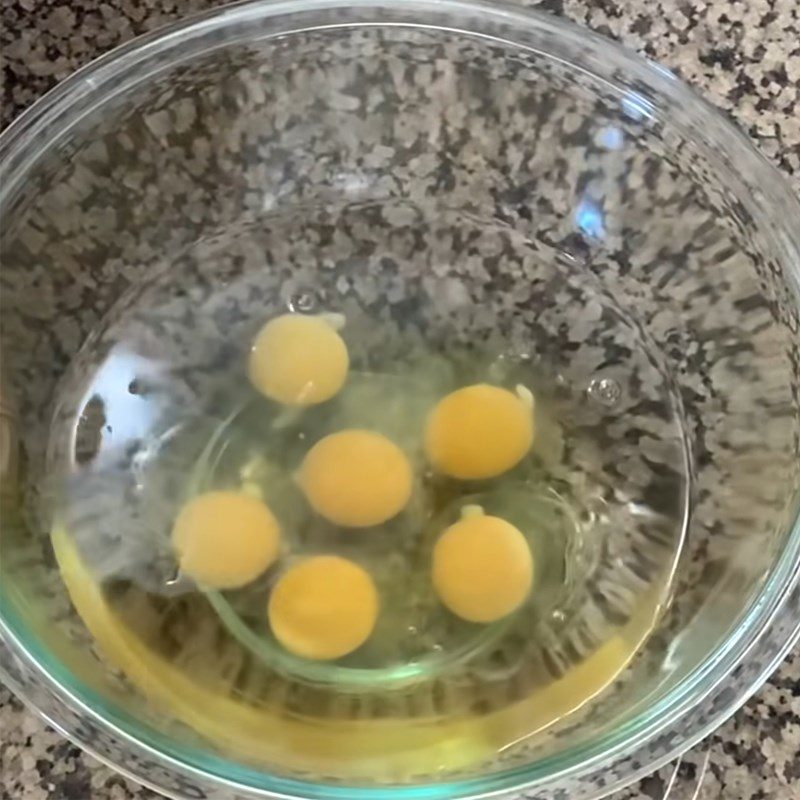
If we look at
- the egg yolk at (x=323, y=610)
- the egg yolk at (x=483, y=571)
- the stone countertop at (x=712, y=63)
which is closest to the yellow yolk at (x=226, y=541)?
the egg yolk at (x=323, y=610)

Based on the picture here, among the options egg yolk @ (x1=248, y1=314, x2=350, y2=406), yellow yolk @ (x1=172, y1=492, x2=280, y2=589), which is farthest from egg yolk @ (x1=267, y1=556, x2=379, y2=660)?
egg yolk @ (x1=248, y1=314, x2=350, y2=406)

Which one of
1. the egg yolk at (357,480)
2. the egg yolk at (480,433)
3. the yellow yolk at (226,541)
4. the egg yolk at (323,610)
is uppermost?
the egg yolk at (480,433)

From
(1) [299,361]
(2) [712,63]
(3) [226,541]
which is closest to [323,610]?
(3) [226,541]

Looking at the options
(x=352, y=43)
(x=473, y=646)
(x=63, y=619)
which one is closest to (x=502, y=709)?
(x=473, y=646)

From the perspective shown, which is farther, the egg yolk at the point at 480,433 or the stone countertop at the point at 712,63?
the egg yolk at the point at 480,433

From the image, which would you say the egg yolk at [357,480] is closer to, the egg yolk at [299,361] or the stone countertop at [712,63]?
the egg yolk at [299,361]

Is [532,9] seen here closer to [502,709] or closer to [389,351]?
[389,351]
